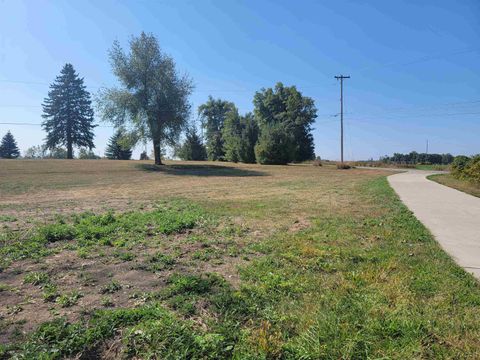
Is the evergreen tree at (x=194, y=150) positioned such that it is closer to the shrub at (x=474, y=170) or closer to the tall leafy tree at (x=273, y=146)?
the tall leafy tree at (x=273, y=146)

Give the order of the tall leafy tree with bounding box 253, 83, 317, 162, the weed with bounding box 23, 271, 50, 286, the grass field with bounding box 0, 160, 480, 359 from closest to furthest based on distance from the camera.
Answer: the grass field with bounding box 0, 160, 480, 359
the weed with bounding box 23, 271, 50, 286
the tall leafy tree with bounding box 253, 83, 317, 162

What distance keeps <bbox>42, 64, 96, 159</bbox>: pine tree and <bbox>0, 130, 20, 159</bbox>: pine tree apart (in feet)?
84.8

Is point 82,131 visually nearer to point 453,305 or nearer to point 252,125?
point 252,125

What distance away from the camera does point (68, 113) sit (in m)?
56.8

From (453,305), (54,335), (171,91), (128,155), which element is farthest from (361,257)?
(128,155)

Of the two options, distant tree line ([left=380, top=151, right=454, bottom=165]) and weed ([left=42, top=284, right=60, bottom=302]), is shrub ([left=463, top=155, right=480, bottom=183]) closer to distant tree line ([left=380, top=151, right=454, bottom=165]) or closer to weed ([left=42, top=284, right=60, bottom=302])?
weed ([left=42, top=284, right=60, bottom=302])

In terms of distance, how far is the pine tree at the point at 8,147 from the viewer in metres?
74.1

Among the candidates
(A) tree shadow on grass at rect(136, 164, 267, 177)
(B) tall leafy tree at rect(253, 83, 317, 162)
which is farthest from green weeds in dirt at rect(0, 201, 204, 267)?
(B) tall leafy tree at rect(253, 83, 317, 162)

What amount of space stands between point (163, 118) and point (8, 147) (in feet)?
205

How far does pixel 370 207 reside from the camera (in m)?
9.47

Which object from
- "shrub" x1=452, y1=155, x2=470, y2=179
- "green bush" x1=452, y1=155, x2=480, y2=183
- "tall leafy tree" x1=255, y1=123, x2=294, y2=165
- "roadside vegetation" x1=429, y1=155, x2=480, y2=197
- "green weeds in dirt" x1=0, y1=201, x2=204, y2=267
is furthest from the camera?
"tall leafy tree" x1=255, y1=123, x2=294, y2=165

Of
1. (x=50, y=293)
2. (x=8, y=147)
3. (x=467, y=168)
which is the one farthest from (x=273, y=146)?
(x=8, y=147)

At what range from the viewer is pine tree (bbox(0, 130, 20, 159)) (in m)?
74.1

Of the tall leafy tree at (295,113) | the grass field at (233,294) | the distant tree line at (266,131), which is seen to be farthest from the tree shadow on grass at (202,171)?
the tall leafy tree at (295,113)
